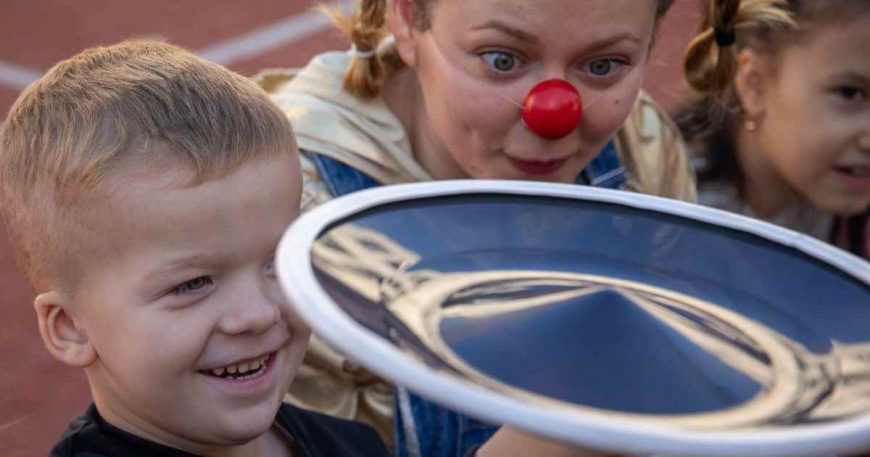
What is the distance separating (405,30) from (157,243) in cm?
85

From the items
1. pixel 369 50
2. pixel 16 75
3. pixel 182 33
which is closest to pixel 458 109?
pixel 369 50

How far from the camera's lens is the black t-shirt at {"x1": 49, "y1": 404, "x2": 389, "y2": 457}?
1.74m

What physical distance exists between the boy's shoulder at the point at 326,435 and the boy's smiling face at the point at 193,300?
0.69ft

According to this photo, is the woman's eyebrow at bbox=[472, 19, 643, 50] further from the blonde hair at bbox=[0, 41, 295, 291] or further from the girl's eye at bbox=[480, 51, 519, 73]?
the blonde hair at bbox=[0, 41, 295, 291]

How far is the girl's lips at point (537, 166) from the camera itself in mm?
2248

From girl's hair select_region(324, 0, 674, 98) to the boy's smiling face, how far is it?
776 mm

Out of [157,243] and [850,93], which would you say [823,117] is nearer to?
[850,93]

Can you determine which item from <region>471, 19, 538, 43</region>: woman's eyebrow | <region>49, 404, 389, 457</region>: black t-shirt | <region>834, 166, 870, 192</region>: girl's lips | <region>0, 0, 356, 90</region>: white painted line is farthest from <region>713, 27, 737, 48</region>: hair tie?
<region>0, 0, 356, 90</region>: white painted line

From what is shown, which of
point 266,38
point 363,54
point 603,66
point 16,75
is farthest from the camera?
point 266,38

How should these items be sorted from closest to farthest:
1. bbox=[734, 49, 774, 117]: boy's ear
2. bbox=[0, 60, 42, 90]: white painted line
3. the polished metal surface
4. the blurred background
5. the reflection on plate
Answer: the reflection on plate < the polished metal surface < bbox=[734, 49, 774, 117]: boy's ear < the blurred background < bbox=[0, 60, 42, 90]: white painted line

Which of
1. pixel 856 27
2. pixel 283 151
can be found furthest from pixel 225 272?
pixel 856 27

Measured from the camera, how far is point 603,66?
2.21 metres

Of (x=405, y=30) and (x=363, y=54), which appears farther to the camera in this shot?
(x=363, y=54)

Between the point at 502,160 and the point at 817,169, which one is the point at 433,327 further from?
the point at 817,169
